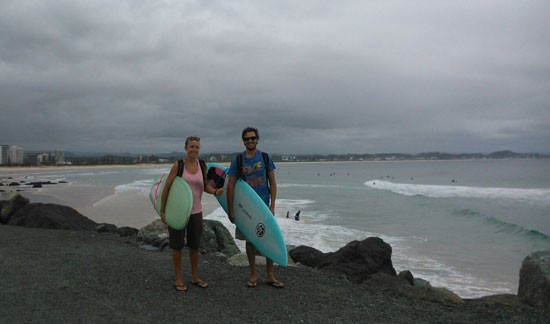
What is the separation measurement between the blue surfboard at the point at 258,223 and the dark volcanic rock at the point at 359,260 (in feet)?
8.03

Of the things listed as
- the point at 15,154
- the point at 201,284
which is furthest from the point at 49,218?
the point at 15,154

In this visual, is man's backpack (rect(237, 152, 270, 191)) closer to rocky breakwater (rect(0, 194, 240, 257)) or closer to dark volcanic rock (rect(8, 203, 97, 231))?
rocky breakwater (rect(0, 194, 240, 257))

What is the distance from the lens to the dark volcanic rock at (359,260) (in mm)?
7465

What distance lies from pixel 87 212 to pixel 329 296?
655 inches

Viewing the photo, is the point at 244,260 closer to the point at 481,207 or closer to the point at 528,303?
the point at 528,303

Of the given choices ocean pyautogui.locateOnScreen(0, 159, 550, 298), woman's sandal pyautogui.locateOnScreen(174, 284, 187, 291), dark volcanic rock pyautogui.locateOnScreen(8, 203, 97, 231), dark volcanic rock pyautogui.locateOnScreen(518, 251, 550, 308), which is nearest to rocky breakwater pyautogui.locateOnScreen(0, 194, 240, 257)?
dark volcanic rock pyautogui.locateOnScreen(8, 203, 97, 231)

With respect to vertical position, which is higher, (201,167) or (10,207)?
(201,167)

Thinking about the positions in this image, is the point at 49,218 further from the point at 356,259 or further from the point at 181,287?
the point at 356,259

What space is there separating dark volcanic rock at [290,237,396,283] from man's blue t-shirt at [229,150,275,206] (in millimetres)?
3012

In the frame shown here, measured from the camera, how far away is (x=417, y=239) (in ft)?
49.1

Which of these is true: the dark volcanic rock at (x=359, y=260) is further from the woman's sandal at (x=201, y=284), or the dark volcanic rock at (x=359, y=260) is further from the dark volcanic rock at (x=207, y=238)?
the woman's sandal at (x=201, y=284)

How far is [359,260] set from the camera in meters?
7.82

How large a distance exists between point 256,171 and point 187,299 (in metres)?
1.67

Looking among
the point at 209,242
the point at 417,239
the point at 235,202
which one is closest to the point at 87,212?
the point at 209,242
